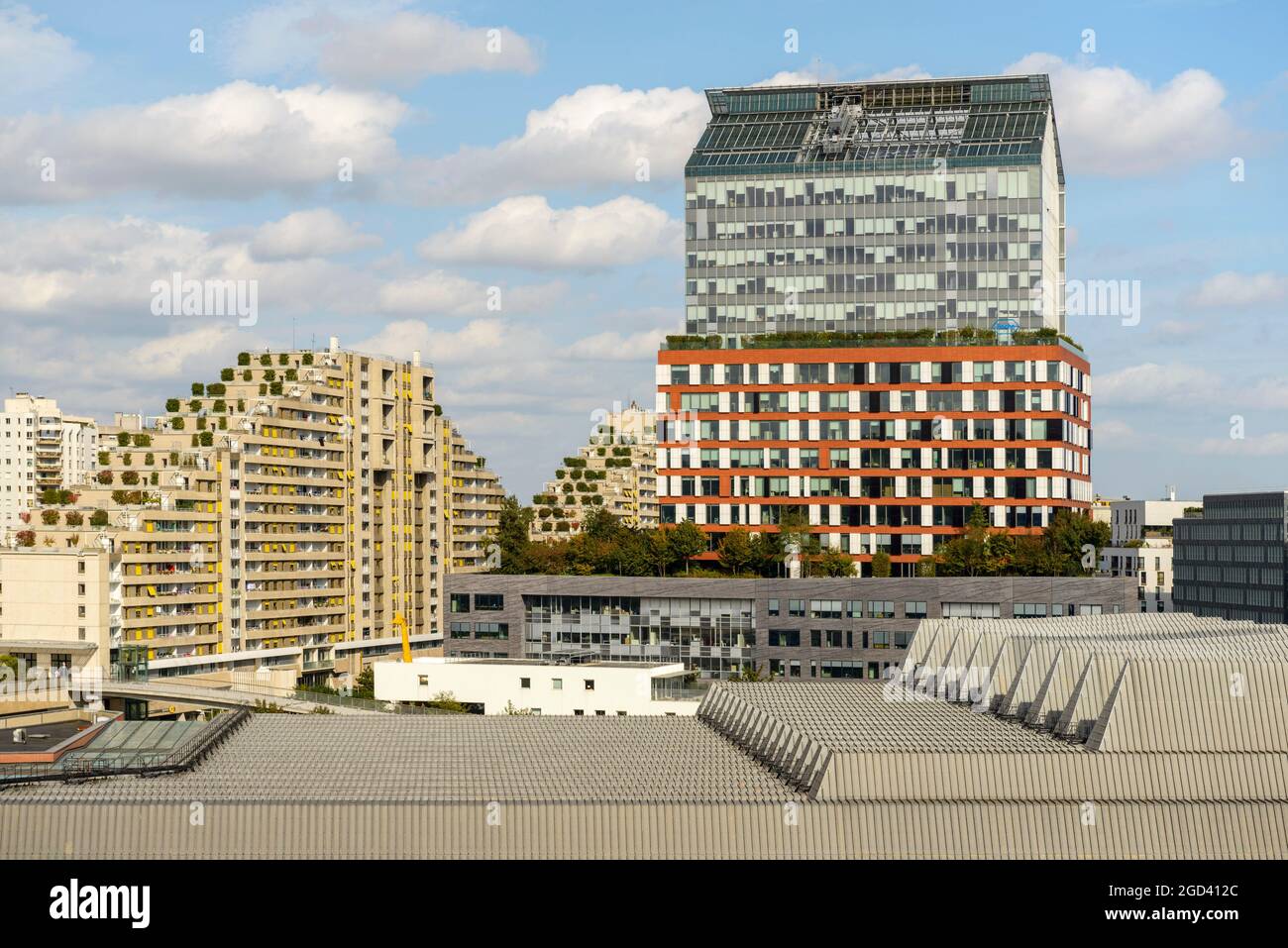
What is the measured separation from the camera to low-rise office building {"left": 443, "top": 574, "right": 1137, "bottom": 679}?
5797 inches

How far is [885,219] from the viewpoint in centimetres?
16975

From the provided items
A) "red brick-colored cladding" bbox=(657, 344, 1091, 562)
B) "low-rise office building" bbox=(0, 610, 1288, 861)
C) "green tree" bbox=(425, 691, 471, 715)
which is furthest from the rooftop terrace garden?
"low-rise office building" bbox=(0, 610, 1288, 861)

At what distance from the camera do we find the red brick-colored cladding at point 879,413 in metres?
A: 160

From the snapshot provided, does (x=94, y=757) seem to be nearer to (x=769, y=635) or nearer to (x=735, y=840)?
(x=735, y=840)

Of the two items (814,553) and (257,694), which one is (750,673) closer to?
(814,553)

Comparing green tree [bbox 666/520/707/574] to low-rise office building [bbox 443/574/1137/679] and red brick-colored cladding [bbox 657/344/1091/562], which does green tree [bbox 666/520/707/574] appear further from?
low-rise office building [bbox 443/574/1137/679]

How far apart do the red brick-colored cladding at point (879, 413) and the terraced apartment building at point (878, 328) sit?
0.55ft

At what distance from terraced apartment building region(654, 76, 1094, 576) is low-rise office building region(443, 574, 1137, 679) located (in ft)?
40.1

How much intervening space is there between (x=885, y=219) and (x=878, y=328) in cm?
1107

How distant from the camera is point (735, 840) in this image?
2352 inches

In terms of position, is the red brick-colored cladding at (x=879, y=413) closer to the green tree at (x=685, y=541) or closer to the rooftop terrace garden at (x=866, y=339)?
the rooftop terrace garden at (x=866, y=339)
